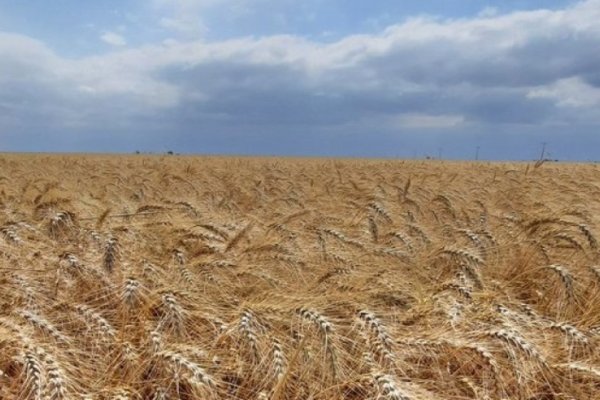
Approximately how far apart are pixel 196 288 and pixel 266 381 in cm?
87

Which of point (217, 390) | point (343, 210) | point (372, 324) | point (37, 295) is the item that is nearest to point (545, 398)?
point (372, 324)

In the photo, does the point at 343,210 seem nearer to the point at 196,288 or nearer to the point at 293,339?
the point at 196,288

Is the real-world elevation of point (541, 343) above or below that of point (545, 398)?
above

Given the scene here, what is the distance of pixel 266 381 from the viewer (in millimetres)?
2338

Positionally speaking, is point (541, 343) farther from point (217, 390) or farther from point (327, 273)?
point (217, 390)

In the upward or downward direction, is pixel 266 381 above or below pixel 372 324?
below

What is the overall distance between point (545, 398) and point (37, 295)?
95.8 inches

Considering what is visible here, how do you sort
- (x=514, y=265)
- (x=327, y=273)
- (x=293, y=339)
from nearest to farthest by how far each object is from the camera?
(x=293, y=339) < (x=327, y=273) < (x=514, y=265)

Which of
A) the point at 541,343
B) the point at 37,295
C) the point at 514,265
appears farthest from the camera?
the point at 514,265

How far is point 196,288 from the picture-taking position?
306cm

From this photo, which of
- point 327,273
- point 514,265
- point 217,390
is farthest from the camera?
point 514,265

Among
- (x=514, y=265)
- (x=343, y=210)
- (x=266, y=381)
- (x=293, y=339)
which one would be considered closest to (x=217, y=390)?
(x=266, y=381)

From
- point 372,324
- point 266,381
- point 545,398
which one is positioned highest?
point 372,324

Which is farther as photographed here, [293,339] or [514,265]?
[514,265]
